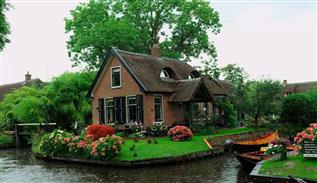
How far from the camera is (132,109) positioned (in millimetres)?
32281

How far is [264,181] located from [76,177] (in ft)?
29.7

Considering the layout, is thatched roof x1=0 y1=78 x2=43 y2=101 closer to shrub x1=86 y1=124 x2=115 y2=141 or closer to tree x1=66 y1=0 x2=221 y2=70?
tree x1=66 y1=0 x2=221 y2=70

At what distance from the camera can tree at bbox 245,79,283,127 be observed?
113ft

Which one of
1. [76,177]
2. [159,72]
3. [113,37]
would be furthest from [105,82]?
[76,177]

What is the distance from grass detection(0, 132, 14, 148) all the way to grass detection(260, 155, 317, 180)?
27899mm

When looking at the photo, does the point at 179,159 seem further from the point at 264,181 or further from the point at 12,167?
the point at 12,167

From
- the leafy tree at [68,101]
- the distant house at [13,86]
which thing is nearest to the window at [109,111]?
the leafy tree at [68,101]

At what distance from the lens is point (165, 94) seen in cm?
3266

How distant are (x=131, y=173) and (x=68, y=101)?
21.1 metres

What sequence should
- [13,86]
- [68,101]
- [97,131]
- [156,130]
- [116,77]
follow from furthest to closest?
[13,86], [68,101], [116,77], [156,130], [97,131]

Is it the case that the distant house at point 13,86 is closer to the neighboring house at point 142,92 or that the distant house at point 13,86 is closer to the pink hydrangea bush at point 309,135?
the neighboring house at point 142,92

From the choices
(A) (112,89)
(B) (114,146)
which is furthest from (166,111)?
(B) (114,146)

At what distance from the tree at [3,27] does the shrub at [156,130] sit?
13.3 metres

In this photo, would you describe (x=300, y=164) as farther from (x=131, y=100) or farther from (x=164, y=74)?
(x=164, y=74)
